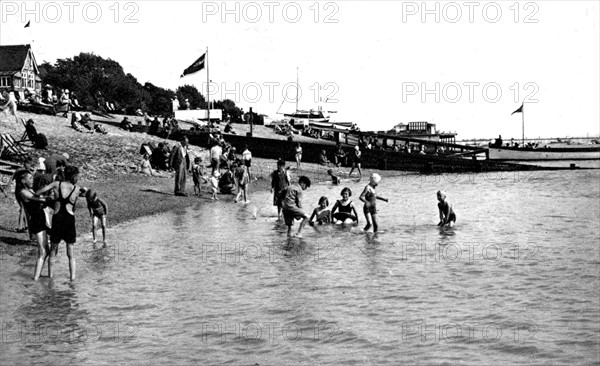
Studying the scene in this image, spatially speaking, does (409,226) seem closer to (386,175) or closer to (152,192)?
(152,192)

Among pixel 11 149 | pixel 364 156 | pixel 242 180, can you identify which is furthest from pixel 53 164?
pixel 364 156

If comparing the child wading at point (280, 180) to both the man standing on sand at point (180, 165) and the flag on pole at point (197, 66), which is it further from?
the flag on pole at point (197, 66)

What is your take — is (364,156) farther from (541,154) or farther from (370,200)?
(541,154)

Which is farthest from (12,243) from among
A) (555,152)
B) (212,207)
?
(555,152)

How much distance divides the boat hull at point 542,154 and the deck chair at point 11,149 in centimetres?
4877

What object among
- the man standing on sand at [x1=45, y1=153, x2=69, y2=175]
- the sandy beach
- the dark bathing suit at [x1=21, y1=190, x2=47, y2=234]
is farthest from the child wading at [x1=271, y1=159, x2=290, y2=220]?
the dark bathing suit at [x1=21, y1=190, x2=47, y2=234]

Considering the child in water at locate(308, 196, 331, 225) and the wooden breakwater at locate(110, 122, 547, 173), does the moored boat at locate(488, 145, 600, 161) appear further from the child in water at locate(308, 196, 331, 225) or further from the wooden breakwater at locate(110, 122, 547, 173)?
the child in water at locate(308, 196, 331, 225)

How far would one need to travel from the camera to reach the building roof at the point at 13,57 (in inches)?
3268

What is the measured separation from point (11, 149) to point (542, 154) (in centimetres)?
6086

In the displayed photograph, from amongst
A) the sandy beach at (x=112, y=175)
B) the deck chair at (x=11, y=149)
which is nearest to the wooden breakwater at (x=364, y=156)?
the sandy beach at (x=112, y=175)

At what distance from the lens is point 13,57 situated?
84062 millimetres

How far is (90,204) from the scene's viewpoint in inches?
652

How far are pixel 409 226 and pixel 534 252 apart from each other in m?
5.51

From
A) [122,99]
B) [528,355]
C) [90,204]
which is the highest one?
[122,99]
